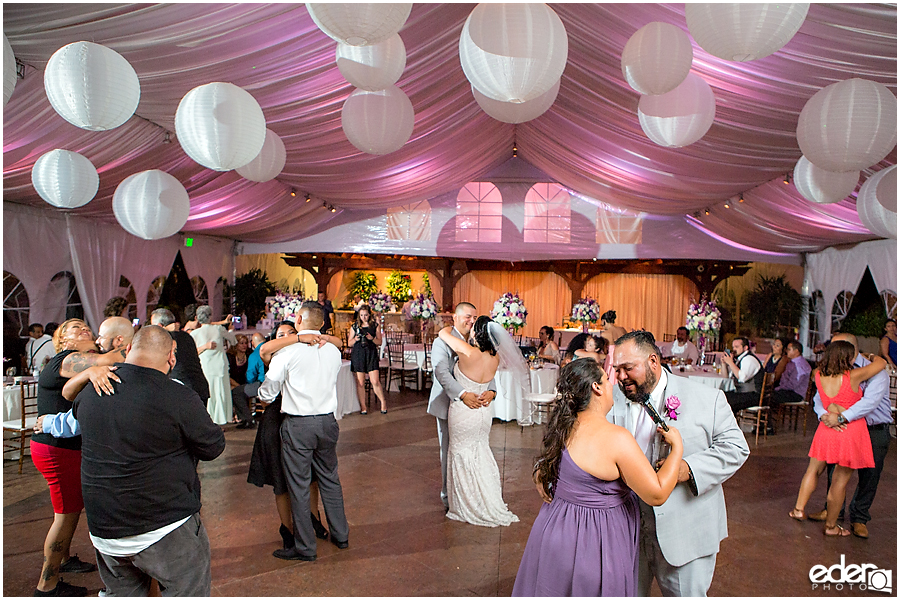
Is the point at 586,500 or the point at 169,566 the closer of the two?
the point at 586,500

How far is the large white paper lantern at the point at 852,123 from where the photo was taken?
3.27 m

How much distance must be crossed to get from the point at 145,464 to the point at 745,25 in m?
3.02

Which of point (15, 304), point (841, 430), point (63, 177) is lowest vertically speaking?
point (841, 430)

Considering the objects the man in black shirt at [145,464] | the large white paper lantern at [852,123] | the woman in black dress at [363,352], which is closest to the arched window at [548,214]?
the woman in black dress at [363,352]

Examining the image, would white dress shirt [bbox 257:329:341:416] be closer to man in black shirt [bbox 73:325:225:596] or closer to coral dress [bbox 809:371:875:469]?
man in black shirt [bbox 73:325:225:596]

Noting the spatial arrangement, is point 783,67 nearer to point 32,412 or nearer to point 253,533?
point 253,533

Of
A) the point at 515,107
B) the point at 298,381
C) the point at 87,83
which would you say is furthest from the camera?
the point at 515,107

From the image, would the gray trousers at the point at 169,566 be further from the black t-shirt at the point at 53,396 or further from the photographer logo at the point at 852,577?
the photographer logo at the point at 852,577

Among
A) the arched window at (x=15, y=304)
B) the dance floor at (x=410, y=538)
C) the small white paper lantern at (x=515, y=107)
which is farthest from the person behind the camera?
the arched window at (x=15, y=304)

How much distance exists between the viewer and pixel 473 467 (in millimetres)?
4453

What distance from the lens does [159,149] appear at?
6348 mm

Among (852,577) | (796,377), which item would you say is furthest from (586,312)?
(852,577)

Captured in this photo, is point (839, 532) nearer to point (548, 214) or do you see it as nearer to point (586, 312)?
point (586, 312)

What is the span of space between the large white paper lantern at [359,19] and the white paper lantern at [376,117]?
170 centimetres
